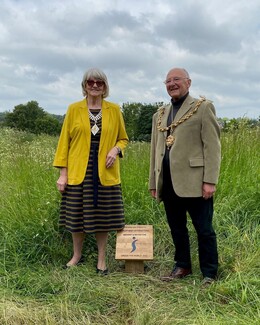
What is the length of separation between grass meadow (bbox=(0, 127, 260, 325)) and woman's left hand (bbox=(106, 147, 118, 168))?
100 centimetres

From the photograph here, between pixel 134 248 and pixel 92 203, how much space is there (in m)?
0.60

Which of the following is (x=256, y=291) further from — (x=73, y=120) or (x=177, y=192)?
(x=73, y=120)

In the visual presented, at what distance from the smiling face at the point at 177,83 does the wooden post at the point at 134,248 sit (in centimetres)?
141

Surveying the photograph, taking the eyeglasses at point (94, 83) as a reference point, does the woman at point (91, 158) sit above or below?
below

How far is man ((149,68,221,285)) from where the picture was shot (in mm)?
3051

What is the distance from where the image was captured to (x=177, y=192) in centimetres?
313

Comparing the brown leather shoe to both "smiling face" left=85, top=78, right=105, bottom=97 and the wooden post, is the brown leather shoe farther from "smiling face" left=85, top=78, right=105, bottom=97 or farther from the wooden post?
"smiling face" left=85, top=78, right=105, bottom=97

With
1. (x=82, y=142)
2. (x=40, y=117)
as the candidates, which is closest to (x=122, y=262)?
(x=82, y=142)

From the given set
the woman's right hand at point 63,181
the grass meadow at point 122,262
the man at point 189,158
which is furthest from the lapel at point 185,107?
the grass meadow at point 122,262

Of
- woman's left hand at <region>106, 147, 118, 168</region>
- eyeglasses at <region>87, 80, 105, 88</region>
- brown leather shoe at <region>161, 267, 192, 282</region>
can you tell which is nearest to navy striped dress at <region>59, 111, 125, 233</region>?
woman's left hand at <region>106, 147, 118, 168</region>

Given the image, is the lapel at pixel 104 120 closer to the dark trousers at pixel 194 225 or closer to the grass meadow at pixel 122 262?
the dark trousers at pixel 194 225

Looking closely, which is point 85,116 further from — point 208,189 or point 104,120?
point 208,189

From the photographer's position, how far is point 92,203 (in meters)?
3.56

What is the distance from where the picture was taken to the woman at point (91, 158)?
351 cm
